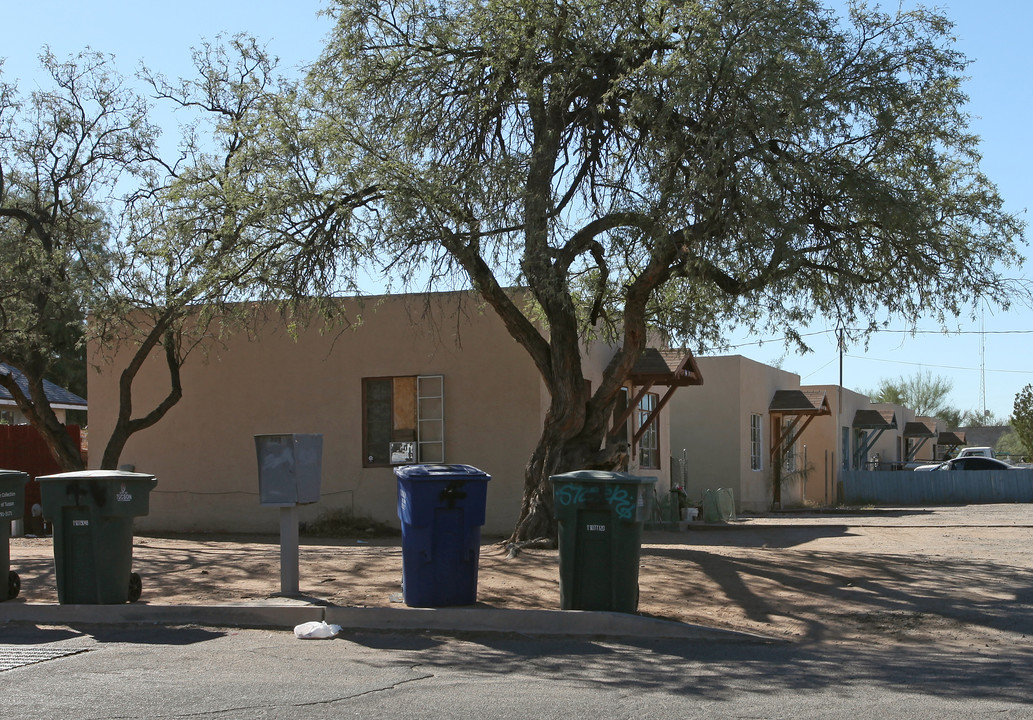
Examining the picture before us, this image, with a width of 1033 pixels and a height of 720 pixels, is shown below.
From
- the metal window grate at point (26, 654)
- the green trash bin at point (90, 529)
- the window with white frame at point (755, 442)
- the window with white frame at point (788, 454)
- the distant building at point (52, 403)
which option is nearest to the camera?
the metal window grate at point (26, 654)

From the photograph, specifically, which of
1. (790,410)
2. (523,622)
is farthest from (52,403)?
(523,622)

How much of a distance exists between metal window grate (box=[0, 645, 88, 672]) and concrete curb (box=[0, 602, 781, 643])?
114 cm

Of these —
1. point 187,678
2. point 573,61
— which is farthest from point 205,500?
point 187,678

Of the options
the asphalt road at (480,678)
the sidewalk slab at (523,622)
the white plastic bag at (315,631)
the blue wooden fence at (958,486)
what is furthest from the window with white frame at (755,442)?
the white plastic bag at (315,631)

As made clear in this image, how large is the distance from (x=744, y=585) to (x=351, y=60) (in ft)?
26.0

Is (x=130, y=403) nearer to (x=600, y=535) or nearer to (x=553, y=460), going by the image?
(x=553, y=460)

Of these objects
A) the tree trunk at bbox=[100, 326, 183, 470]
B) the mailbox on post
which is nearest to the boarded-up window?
the tree trunk at bbox=[100, 326, 183, 470]

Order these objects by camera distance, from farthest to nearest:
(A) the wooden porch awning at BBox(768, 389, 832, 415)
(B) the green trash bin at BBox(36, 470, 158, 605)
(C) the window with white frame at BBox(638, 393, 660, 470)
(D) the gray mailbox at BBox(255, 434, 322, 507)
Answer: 1. (A) the wooden porch awning at BBox(768, 389, 832, 415)
2. (C) the window with white frame at BBox(638, 393, 660, 470)
3. (D) the gray mailbox at BBox(255, 434, 322, 507)
4. (B) the green trash bin at BBox(36, 470, 158, 605)

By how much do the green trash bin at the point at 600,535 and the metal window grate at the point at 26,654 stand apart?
3.76 meters

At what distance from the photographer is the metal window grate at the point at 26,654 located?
7.21 m

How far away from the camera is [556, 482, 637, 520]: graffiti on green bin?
8.61 m

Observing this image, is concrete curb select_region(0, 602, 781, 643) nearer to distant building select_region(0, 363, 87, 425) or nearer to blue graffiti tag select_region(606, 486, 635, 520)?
blue graffiti tag select_region(606, 486, 635, 520)

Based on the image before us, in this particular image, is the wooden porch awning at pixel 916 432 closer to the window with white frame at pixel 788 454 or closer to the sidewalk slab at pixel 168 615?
the window with white frame at pixel 788 454

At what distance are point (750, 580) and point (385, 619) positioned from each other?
3917 mm
